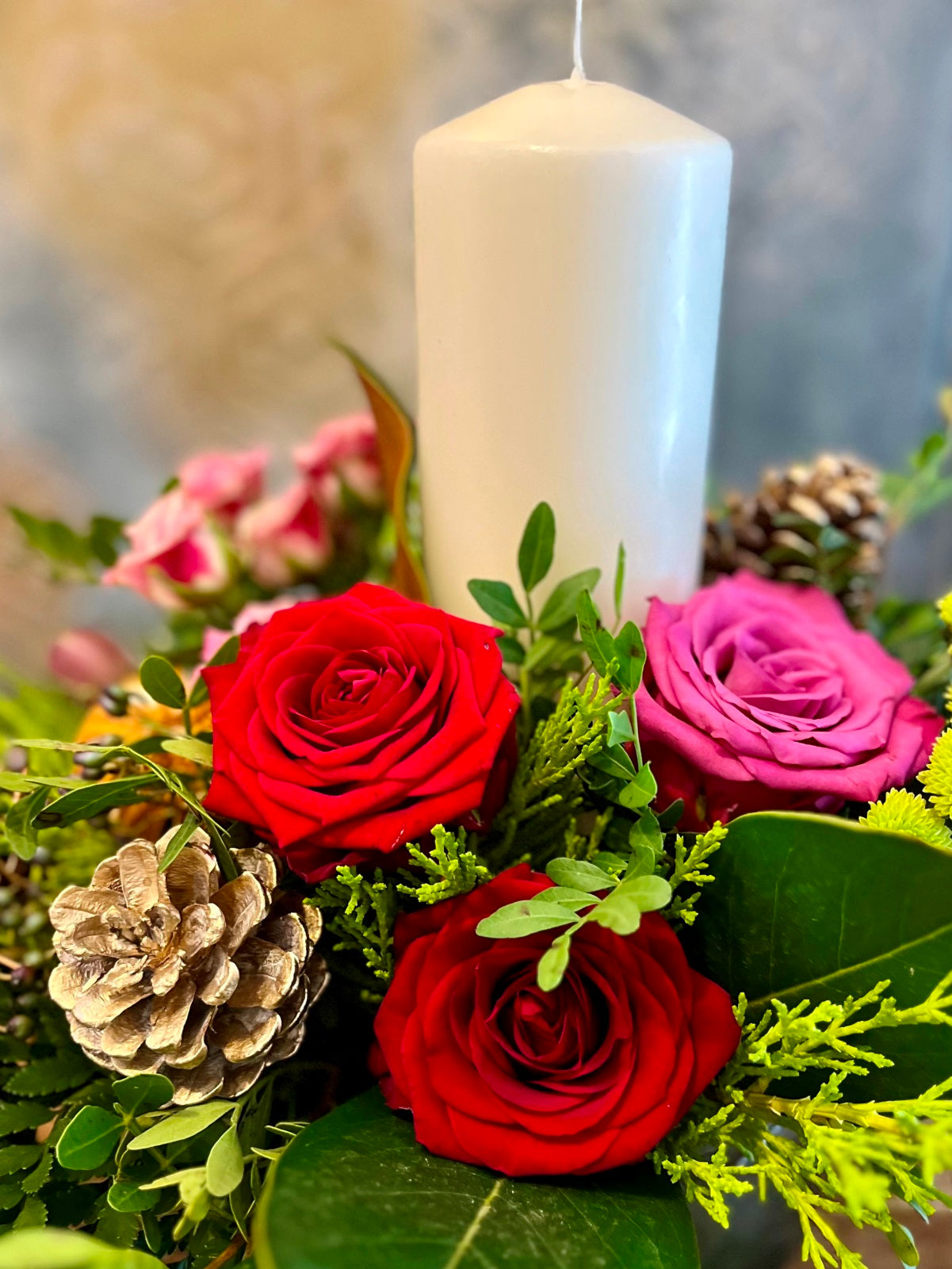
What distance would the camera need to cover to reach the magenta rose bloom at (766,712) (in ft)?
1.23

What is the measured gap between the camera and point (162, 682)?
402 millimetres

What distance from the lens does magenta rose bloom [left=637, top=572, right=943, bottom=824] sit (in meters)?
0.38

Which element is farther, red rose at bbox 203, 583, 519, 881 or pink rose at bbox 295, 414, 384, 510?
pink rose at bbox 295, 414, 384, 510

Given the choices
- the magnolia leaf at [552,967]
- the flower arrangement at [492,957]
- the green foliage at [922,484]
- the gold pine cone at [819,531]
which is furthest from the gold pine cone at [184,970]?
the green foliage at [922,484]

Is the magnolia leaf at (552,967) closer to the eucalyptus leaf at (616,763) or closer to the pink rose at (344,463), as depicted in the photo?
the eucalyptus leaf at (616,763)

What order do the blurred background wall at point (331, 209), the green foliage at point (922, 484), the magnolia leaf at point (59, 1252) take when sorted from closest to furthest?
the magnolia leaf at point (59, 1252) → the green foliage at point (922, 484) → the blurred background wall at point (331, 209)

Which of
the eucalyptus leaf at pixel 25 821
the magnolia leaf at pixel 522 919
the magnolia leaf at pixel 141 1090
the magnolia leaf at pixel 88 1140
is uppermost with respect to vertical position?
the magnolia leaf at pixel 522 919

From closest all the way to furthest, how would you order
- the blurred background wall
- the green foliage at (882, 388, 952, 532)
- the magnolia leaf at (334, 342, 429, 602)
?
the magnolia leaf at (334, 342, 429, 602), the green foliage at (882, 388, 952, 532), the blurred background wall

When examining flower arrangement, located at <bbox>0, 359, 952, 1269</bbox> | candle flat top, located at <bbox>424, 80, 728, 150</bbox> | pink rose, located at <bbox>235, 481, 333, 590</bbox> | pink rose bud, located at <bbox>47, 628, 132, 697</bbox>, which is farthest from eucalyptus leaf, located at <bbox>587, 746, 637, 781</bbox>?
pink rose bud, located at <bbox>47, 628, 132, 697</bbox>

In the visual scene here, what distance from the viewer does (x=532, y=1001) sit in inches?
13.3

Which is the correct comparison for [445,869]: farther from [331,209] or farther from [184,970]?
[331,209]

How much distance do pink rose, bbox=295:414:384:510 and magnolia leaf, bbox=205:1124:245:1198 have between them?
1.35ft

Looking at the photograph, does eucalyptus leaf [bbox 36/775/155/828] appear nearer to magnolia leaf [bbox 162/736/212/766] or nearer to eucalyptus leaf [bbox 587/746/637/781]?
magnolia leaf [bbox 162/736/212/766]

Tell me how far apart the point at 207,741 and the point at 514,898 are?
0.17 meters
